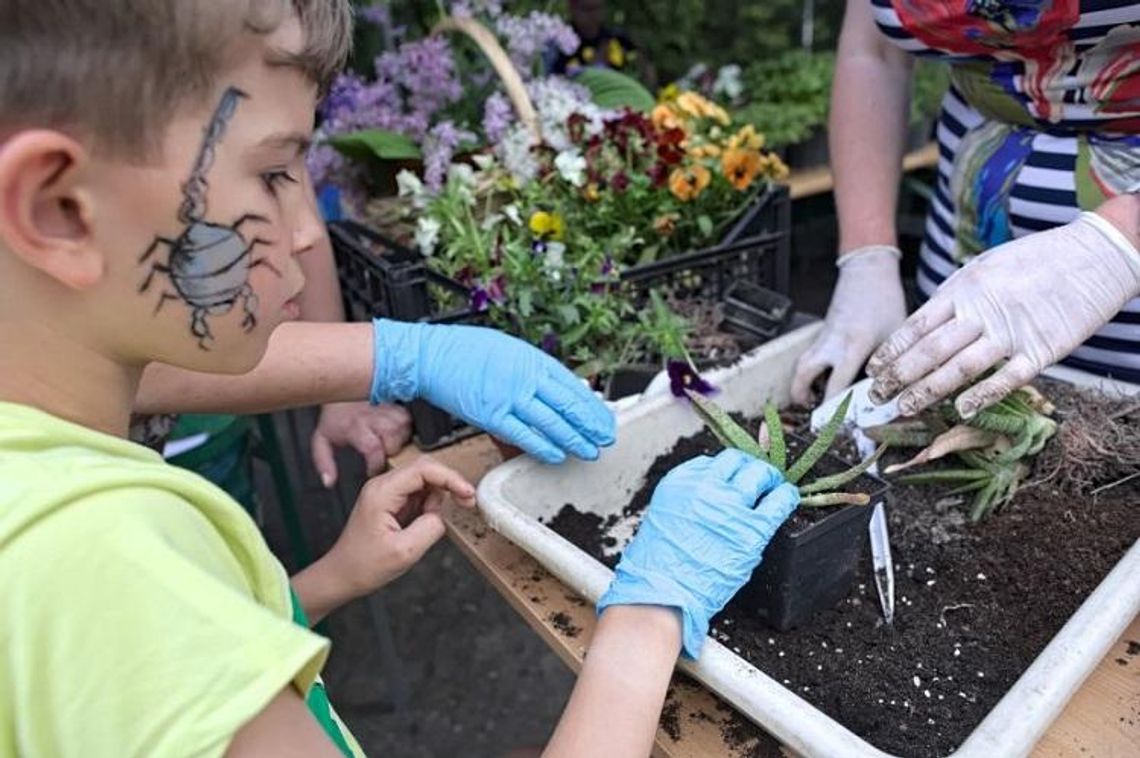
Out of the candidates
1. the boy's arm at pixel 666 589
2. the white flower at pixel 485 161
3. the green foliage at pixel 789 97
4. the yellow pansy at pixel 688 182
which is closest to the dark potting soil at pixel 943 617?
the boy's arm at pixel 666 589

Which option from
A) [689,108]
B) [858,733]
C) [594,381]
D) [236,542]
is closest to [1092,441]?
[858,733]

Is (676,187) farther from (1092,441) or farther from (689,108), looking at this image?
(1092,441)

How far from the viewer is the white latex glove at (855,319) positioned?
1.36 metres

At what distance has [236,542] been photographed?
0.70m

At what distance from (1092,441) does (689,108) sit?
3.76ft

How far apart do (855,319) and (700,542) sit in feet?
2.30

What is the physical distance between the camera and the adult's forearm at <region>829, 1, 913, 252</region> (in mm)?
1577

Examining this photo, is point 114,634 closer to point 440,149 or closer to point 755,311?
point 755,311

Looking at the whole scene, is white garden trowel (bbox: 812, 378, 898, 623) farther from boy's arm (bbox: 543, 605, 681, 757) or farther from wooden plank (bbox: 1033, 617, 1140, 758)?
boy's arm (bbox: 543, 605, 681, 757)

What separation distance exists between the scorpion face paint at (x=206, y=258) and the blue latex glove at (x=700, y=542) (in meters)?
0.42

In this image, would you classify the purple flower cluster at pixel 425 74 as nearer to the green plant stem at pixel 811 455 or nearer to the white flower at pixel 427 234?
the white flower at pixel 427 234

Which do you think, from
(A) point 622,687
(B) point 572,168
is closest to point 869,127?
(B) point 572,168

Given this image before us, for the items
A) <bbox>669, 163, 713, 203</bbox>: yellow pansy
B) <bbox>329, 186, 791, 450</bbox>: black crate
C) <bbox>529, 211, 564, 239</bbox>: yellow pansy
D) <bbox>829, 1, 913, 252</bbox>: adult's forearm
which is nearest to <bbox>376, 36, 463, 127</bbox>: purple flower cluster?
<bbox>329, 186, 791, 450</bbox>: black crate

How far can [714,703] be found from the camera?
0.88 metres
